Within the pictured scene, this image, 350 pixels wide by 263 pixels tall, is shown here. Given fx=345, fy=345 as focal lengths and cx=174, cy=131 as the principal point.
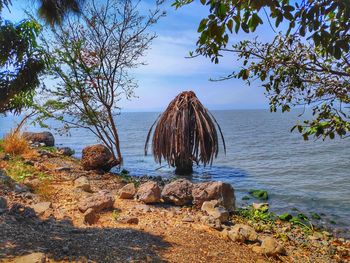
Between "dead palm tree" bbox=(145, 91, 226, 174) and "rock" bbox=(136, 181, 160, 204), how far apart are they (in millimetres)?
4647

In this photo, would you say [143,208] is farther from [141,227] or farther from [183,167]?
[183,167]

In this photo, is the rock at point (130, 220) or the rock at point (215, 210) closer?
the rock at point (130, 220)

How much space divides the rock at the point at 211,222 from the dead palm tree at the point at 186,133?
5.75 meters

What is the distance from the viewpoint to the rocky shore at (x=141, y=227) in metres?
4.48

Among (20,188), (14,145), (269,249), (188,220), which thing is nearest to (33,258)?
(188,220)

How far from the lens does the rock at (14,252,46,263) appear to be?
146 inches

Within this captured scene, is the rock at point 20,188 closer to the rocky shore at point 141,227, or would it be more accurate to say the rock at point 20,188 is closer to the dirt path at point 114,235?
the rocky shore at point 141,227

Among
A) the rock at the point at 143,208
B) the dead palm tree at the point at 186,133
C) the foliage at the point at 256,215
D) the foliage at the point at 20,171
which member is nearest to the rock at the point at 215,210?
the foliage at the point at 256,215

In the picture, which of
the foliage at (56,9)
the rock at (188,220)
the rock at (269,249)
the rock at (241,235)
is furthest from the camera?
the foliage at (56,9)

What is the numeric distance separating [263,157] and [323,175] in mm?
6231

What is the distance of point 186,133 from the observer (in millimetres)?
12445

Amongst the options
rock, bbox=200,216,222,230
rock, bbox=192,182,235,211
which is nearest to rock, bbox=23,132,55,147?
rock, bbox=192,182,235,211

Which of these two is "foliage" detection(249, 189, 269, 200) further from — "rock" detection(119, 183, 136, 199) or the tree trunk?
"rock" detection(119, 183, 136, 199)

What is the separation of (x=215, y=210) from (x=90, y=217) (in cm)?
263
